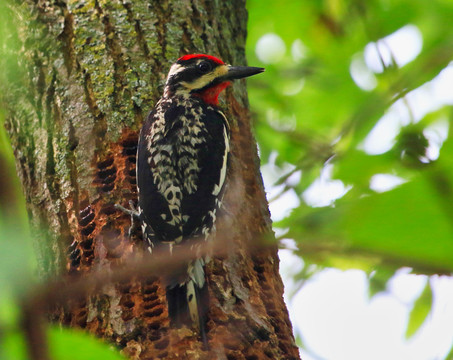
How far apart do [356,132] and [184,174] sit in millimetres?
1304

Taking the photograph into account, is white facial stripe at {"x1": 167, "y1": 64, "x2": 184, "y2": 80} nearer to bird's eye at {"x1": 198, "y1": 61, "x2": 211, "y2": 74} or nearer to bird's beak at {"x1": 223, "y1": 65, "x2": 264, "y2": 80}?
bird's eye at {"x1": 198, "y1": 61, "x2": 211, "y2": 74}

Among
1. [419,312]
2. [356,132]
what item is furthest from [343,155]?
[419,312]

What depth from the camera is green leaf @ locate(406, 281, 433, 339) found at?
292cm

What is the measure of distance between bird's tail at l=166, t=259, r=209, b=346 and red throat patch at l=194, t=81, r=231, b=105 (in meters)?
1.30

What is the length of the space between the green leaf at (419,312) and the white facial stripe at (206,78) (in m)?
1.60

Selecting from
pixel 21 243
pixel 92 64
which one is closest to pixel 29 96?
pixel 92 64

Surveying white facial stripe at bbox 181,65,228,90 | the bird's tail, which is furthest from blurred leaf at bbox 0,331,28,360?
white facial stripe at bbox 181,65,228,90

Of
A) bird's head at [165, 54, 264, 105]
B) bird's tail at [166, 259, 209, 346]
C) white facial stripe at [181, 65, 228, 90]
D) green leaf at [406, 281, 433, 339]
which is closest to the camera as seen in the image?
bird's tail at [166, 259, 209, 346]

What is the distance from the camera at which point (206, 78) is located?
363 centimetres

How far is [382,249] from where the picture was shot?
128cm

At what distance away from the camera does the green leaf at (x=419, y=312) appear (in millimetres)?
2923

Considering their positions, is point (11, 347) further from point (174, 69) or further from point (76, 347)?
point (174, 69)

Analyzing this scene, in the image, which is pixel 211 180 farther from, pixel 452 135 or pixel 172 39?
pixel 452 135

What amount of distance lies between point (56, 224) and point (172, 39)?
1167 mm
